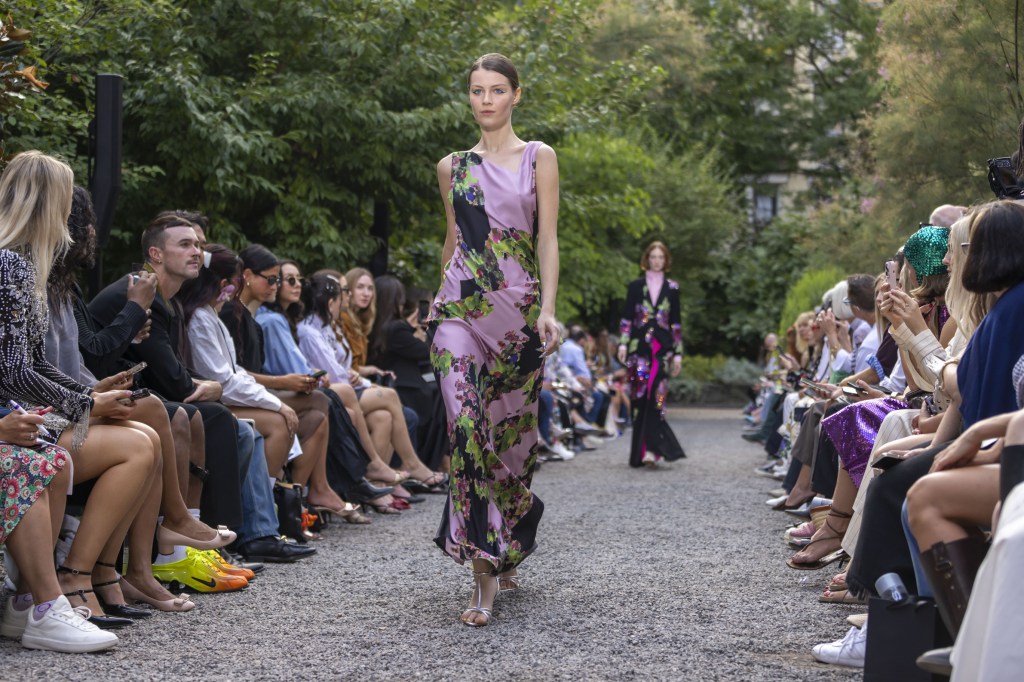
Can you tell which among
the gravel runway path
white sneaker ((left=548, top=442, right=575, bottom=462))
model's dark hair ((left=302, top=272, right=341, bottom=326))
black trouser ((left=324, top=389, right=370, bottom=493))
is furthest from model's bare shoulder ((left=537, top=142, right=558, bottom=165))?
white sneaker ((left=548, top=442, right=575, bottom=462))

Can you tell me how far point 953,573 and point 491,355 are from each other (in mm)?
2208

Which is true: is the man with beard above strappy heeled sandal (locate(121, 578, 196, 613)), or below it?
above

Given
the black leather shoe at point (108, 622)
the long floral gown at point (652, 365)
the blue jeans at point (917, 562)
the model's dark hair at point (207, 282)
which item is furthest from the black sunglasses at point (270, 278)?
the long floral gown at point (652, 365)

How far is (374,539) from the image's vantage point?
7086 millimetres

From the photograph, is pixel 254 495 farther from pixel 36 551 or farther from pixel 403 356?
pixel 403 356

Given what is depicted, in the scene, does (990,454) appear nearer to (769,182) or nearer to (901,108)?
(901,108)

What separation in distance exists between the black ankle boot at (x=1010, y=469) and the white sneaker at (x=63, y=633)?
8.97ft

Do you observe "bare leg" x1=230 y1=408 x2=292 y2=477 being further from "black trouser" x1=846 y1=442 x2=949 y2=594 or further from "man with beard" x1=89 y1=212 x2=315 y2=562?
"black trouser" x1=846 y1=442 x2=949 y2=594

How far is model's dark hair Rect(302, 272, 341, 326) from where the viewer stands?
8.56 meters

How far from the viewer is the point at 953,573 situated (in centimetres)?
319

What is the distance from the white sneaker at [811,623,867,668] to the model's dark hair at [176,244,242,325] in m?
3.59

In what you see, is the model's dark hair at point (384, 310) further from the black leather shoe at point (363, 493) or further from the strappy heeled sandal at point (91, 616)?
the strappy heeled sandal at point (91, 616)

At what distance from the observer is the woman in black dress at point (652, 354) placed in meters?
12.0

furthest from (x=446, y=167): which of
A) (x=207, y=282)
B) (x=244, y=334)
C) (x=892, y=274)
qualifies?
(x=892, y=274)
